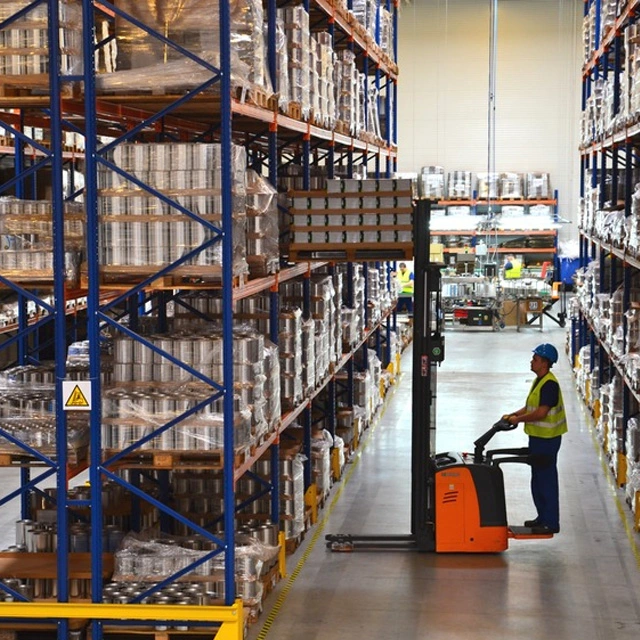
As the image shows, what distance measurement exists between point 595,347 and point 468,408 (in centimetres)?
216

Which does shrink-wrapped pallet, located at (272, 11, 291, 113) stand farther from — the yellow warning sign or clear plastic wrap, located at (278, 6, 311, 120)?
the yellow warning sign

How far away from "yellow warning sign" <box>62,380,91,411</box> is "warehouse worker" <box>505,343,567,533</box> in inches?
168

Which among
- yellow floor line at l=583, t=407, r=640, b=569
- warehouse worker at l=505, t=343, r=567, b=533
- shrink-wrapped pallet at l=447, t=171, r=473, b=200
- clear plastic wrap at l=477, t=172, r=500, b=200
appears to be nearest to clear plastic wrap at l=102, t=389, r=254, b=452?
warehouse worker at l=505, t=343, r=567, b=533

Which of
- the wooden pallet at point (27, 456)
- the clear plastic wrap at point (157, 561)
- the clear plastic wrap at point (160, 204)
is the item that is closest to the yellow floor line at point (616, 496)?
the clear plastic wrap at point (157, 561)

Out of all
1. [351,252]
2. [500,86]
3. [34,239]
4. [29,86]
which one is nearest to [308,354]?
[351,252]

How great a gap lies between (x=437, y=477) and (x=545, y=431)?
3.37 ft

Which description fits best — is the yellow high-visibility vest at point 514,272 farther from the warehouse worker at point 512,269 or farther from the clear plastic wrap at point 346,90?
the clear plastic wrap at point 346,90

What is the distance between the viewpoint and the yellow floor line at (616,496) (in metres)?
10.6

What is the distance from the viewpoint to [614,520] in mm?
11492

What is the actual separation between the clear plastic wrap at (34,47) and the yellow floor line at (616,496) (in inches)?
248

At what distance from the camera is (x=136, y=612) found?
7184mm

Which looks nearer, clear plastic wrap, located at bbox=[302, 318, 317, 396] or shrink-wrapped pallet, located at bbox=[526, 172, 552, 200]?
clear plastic wrap, located at bbox=[302, 318, 317, 396]

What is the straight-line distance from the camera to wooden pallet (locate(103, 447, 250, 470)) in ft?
24.1

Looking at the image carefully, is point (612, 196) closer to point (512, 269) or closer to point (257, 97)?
point (257, 97)
